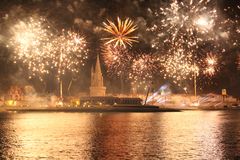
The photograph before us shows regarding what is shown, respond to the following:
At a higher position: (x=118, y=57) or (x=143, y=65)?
(x=118, y=57)

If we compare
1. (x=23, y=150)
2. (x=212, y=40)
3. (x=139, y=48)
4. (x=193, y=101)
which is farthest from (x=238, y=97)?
(x=23, y=150)

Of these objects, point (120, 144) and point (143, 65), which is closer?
point (120, 144)

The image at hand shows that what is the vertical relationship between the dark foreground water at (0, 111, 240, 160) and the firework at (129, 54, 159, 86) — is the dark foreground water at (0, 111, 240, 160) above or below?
below

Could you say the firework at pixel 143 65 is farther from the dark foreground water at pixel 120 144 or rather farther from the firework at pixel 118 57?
the dark foreground water at pixel 120 144

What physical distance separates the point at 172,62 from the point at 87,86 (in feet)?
131

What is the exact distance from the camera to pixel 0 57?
91875mm

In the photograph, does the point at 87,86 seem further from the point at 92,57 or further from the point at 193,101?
the point at 193,101

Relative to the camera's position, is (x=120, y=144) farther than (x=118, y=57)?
No

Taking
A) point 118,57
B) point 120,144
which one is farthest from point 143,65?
point 120,144

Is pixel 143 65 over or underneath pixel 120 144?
over

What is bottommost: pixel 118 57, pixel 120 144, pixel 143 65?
pixel 120 144

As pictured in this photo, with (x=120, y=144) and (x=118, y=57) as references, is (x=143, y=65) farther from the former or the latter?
(x=120, y=144)

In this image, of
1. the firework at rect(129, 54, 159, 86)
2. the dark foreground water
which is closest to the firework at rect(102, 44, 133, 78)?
the firework at rect(129, 54, 159, 86)

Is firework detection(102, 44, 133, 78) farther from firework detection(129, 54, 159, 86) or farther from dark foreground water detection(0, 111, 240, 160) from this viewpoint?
dark foreground water detection(0, 111, 240, 160)
